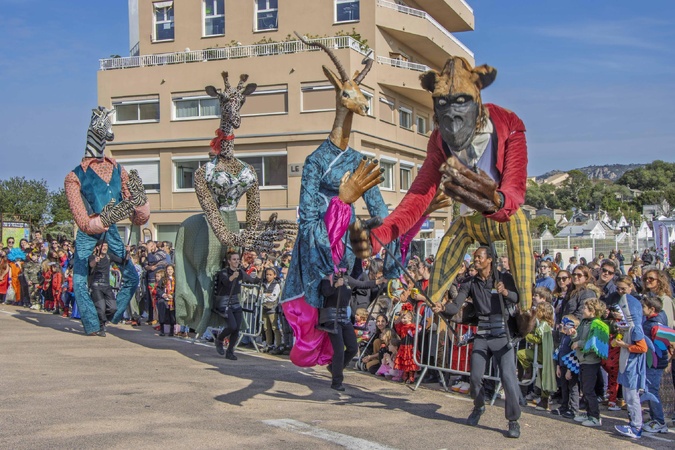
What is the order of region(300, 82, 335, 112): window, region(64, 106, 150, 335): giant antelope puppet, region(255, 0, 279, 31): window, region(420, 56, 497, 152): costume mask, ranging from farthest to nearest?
region(255, 0, 279, 31): window, region(300, 82, 335, 112): window, region(64, 106, 150, 335): giant antelope puppet, region(420, 56, 497, 152): costume mask

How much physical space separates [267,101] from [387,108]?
4.67 meters

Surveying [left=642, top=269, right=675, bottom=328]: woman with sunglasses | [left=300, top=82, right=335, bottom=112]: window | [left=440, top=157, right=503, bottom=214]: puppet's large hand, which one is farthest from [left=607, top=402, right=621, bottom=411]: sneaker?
[left=300, top=82, right=335, bottom=112]: window

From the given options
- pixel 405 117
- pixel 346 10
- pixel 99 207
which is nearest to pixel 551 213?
pixel 405 117

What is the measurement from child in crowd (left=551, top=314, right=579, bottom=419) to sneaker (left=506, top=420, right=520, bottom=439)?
1258 mm

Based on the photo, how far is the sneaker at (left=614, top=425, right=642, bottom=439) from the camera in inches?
255

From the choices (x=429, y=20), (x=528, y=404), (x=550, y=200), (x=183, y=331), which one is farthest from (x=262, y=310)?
(x=550, y=200)

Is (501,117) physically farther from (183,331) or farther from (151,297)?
(151,297)

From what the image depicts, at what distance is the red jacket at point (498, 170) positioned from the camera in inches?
204

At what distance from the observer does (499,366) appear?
21.3ft

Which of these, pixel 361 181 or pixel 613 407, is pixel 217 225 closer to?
pixel 361 181

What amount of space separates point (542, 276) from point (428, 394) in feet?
11.4

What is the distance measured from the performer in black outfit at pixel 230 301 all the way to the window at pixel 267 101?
55.6 feet

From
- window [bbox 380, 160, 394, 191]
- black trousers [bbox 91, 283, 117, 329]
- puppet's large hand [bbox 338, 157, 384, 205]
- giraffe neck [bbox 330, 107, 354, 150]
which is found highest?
window [bbox 380, 160, 394, 191]

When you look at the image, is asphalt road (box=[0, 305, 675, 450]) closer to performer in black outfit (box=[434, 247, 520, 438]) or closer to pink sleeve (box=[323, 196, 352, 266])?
performer in black outfit (box=[434, 247, 520, 438])
